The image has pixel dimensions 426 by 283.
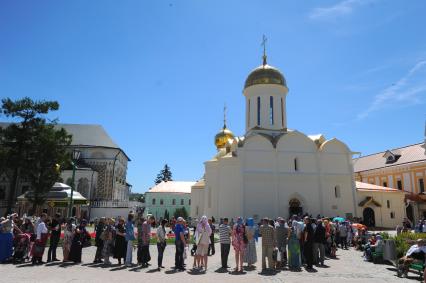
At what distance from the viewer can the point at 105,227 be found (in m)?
11.3

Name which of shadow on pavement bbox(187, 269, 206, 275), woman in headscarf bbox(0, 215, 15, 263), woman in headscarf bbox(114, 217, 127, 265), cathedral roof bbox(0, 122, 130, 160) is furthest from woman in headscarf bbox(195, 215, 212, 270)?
cathedral roof bbox(0, 122, 130, 160)

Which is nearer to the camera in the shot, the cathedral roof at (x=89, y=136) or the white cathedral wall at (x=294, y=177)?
the white cathedral wall at (x=294, y=177)

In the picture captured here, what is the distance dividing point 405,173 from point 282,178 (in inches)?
894

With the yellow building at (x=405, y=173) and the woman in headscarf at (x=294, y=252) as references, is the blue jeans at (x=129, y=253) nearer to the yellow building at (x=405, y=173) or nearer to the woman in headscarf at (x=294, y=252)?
the woman in headscarf at (x=294, y=252)

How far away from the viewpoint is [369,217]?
31141 millimetres

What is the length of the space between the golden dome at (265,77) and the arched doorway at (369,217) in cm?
1434

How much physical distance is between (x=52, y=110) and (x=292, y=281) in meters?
29.6

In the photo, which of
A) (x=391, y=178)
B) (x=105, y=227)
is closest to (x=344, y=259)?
(x=105, y=227)

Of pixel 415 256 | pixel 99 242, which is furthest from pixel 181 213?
pixel 415 256

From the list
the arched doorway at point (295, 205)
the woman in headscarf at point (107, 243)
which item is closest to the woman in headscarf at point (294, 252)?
the woman in headscarf at point (107, 243)

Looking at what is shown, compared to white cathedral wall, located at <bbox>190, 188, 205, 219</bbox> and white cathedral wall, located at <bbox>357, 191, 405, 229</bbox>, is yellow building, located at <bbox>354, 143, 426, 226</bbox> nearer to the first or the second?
white cathedral wall, located at <bbox>357, 191, 405, 229</bbox>

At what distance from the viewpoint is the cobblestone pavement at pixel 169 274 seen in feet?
28.3

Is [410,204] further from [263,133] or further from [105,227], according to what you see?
[105,227]

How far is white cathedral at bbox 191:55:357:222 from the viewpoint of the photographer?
26.9 meters
